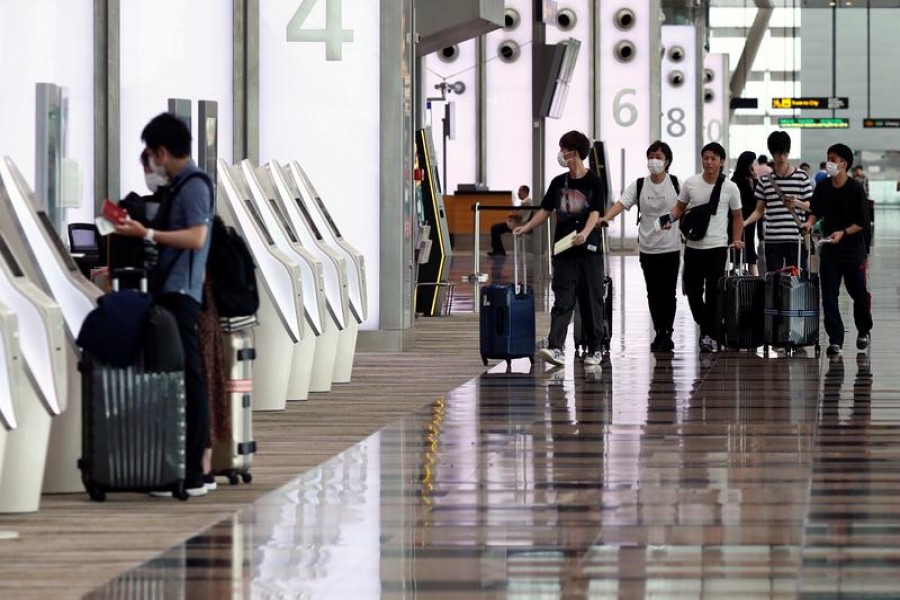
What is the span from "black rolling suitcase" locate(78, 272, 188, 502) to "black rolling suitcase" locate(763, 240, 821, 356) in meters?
7.91

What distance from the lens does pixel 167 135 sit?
793 cm

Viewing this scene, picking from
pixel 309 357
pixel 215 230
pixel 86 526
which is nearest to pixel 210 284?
pixel 215 230

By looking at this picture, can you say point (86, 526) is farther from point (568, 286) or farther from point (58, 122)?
point (568, 286)

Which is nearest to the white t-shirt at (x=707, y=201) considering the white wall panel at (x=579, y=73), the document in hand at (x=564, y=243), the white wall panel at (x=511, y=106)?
the document in hand at (x=564, y=243)

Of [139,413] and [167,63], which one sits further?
[167,63]

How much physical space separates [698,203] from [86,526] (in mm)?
8545

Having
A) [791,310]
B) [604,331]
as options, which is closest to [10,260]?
[604,331]

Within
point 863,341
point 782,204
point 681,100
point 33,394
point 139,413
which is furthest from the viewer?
point 681,100

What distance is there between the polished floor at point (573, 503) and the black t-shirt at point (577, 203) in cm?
105

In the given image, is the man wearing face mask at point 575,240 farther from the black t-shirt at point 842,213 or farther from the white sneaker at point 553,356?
the black t-shirt at point 842,213

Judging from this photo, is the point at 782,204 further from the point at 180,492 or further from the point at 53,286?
the point at 180,492

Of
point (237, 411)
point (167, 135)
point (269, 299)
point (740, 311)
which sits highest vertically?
point (167, 135)

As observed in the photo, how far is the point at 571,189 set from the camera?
44.9 ft

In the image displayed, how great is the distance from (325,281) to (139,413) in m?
4.58
